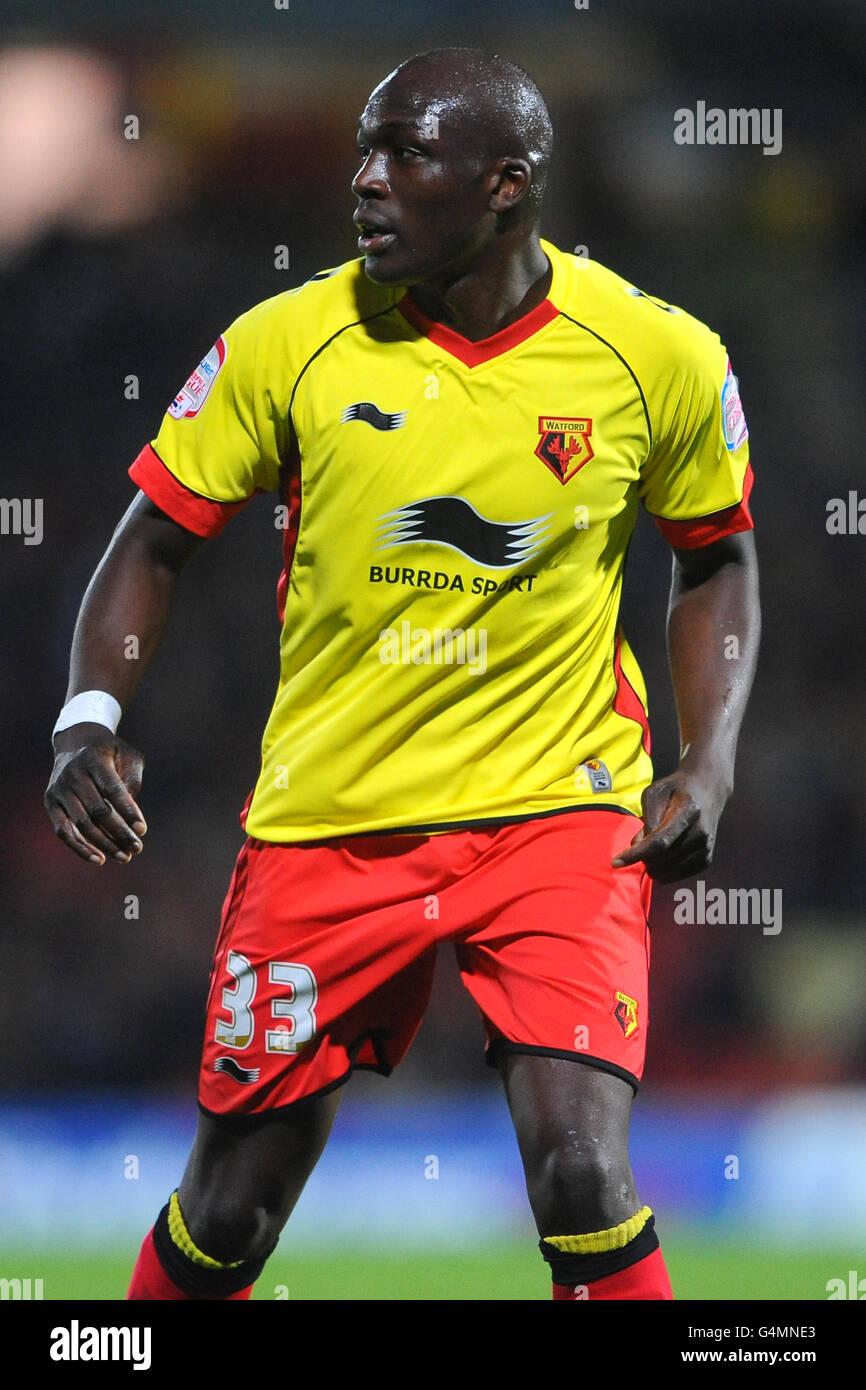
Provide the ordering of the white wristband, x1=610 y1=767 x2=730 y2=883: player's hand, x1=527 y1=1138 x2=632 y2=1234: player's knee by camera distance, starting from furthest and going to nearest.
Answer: the white wristband
x1=610 y1=767 x2=730 y2=883: player's hand
x1=527 y1=1138 x2=632 y2=1234: player's knee

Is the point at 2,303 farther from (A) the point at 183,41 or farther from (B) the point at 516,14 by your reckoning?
(B) the point at 516,14

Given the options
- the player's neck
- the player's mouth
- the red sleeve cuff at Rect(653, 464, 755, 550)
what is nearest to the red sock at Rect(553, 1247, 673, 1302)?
the red sleeve cuff at Rect(653, 464, 755, 550)

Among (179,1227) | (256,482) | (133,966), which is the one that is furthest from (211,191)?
(179,1227)

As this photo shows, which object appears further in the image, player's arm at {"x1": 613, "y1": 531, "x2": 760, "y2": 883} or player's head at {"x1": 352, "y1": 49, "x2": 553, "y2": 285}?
player's head at {"x1": 352, "y1": 49, "x2": 553, "y2": 285}

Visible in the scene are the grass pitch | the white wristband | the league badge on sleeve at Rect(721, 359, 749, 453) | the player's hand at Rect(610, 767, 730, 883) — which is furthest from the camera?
the grass pitch

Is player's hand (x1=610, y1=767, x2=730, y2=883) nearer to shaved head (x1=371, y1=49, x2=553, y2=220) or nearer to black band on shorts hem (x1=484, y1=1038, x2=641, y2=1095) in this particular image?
black band on shorts hem (x1=484, y1=1038, x2=641, y2=1095)

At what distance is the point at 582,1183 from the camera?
2748mm

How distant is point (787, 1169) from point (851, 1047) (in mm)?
790

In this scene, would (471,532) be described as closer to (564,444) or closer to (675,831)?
(564,444)

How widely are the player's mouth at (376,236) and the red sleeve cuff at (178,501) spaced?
1.60ft

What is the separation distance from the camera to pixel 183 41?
23.1 ft

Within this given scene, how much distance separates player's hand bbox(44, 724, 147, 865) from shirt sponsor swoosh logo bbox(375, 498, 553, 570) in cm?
61

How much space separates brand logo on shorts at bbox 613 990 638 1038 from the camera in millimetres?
2902

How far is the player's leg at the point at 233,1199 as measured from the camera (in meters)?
3.11
